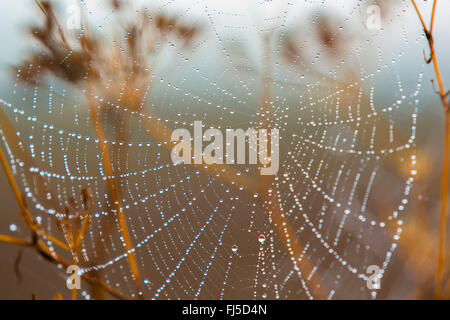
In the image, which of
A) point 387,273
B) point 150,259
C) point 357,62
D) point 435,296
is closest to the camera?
point 435,296

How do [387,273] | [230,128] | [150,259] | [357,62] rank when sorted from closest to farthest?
[387,273], [150,259], [357,62], [230,128]

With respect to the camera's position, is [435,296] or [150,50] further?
[150,50]

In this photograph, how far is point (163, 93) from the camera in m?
1.18

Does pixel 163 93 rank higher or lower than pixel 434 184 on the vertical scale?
higher

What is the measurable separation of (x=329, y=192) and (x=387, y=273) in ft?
1.16

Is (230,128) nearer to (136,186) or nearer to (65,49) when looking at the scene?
(136,186)

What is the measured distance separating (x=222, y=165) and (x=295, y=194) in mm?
394

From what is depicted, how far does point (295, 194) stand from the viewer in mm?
1364

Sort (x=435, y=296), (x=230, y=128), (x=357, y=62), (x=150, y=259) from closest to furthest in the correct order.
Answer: (x=435, y=296), (x=150, y=259), (x=357, y=62), (x=230, y=128)

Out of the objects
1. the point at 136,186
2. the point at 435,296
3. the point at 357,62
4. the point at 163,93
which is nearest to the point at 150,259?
the point at 136,186

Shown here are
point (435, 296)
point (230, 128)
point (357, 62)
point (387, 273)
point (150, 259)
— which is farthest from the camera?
point (230, 128)

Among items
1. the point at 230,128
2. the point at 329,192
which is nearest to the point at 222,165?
the point at 230,128
